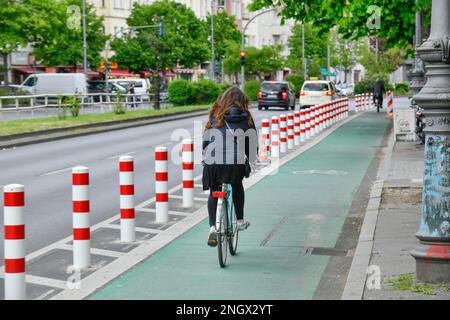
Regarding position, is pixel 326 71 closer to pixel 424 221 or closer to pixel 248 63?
pixel 248 63

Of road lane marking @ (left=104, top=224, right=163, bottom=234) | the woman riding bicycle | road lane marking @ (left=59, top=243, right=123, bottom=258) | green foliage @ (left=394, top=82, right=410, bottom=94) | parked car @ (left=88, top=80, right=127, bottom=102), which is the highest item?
the woman riding bicycle

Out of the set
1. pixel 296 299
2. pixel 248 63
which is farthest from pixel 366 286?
pixel 248 63

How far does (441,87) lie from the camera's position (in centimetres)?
820

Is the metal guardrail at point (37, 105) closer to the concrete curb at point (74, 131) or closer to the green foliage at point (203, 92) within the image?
the concrete curb at point (74, 131)

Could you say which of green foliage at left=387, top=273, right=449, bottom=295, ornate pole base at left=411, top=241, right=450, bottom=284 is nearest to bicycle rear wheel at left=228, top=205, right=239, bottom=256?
green foliage at left=387, top=273, right=449, bottom=295

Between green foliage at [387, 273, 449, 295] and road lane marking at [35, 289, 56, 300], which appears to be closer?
green foliage at [387, 273, 449, 295]

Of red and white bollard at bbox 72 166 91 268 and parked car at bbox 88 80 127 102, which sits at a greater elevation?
red and white bollard at bbox 72 166 91 268

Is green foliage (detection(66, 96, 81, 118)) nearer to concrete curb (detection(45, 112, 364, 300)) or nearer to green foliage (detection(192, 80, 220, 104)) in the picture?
green foliage (detection(192, 80, 220, 104))

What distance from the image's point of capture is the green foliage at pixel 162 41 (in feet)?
280

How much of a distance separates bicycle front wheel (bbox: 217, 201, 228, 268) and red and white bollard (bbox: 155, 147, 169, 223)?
9.63ft

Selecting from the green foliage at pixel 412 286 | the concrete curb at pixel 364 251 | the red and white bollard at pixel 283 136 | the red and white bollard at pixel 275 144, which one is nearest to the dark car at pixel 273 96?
the red and white bollard at pixel 283 136

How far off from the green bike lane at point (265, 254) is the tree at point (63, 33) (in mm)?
49309

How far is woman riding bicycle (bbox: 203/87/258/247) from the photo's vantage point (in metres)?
9.72

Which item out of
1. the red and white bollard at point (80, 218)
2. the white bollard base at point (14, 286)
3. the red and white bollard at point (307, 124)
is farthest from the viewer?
the red and white bollard at point (307, 124)
